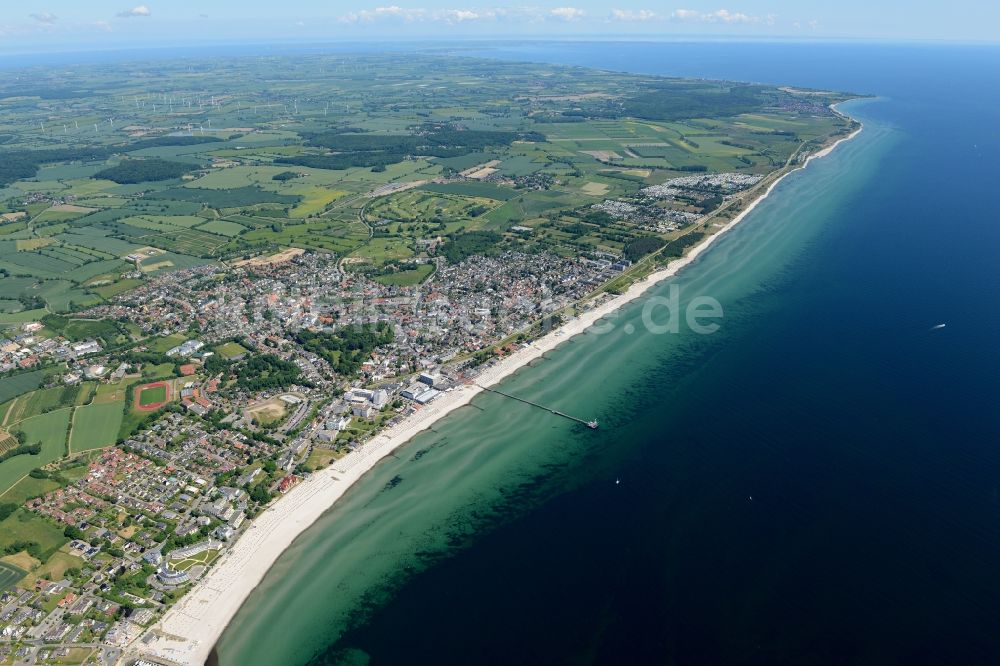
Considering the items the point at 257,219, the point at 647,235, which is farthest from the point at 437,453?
the point at 257,219

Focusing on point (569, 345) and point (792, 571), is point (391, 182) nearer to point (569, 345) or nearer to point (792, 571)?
point (569, 345)

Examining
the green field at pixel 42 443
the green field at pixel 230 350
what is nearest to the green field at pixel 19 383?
the green field at pixel 42 443

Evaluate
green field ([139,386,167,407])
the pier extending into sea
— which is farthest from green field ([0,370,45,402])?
the pier extending into sea

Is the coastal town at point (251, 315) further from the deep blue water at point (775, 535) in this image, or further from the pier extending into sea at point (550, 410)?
the deep blue water at point (775, 535)

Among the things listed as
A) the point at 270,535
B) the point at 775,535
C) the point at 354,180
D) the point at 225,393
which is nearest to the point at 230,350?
the point at 225,393

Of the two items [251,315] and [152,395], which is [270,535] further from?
[251,315]
